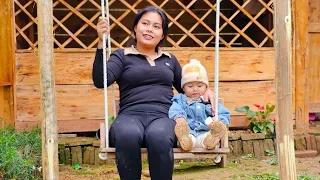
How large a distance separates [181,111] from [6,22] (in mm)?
2480

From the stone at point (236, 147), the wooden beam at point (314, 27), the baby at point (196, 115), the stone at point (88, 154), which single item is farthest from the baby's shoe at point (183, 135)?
the wooden beam at point (314, 27)

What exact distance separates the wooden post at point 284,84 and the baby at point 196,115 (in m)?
0.32

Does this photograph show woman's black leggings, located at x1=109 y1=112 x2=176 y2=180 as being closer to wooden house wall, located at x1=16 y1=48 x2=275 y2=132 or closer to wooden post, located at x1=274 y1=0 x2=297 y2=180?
wooden post, located at x1=274 y1=0 x2=297 y2=180

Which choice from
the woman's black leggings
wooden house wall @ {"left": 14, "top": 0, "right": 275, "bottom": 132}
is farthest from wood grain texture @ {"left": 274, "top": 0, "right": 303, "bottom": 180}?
wooden house wall @ {"left": 14, "top": 0, "right": 275, "bottom": 132}

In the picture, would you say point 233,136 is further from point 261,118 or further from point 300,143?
point 300,143

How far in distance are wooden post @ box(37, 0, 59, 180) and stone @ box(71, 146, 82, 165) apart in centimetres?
197

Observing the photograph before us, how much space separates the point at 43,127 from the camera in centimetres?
248

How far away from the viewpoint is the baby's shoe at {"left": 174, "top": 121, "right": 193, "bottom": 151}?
2480 mm

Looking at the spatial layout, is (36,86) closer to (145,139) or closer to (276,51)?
(145,139)

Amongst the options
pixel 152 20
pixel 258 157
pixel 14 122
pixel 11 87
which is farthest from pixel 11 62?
pixel 258 157

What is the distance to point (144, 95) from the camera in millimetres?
2754

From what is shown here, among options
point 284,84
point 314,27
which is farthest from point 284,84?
point 314,27

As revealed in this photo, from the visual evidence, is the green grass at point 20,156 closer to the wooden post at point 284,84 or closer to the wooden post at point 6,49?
the wooden post at point 6,49

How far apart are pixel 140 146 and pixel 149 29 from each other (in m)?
0.71
